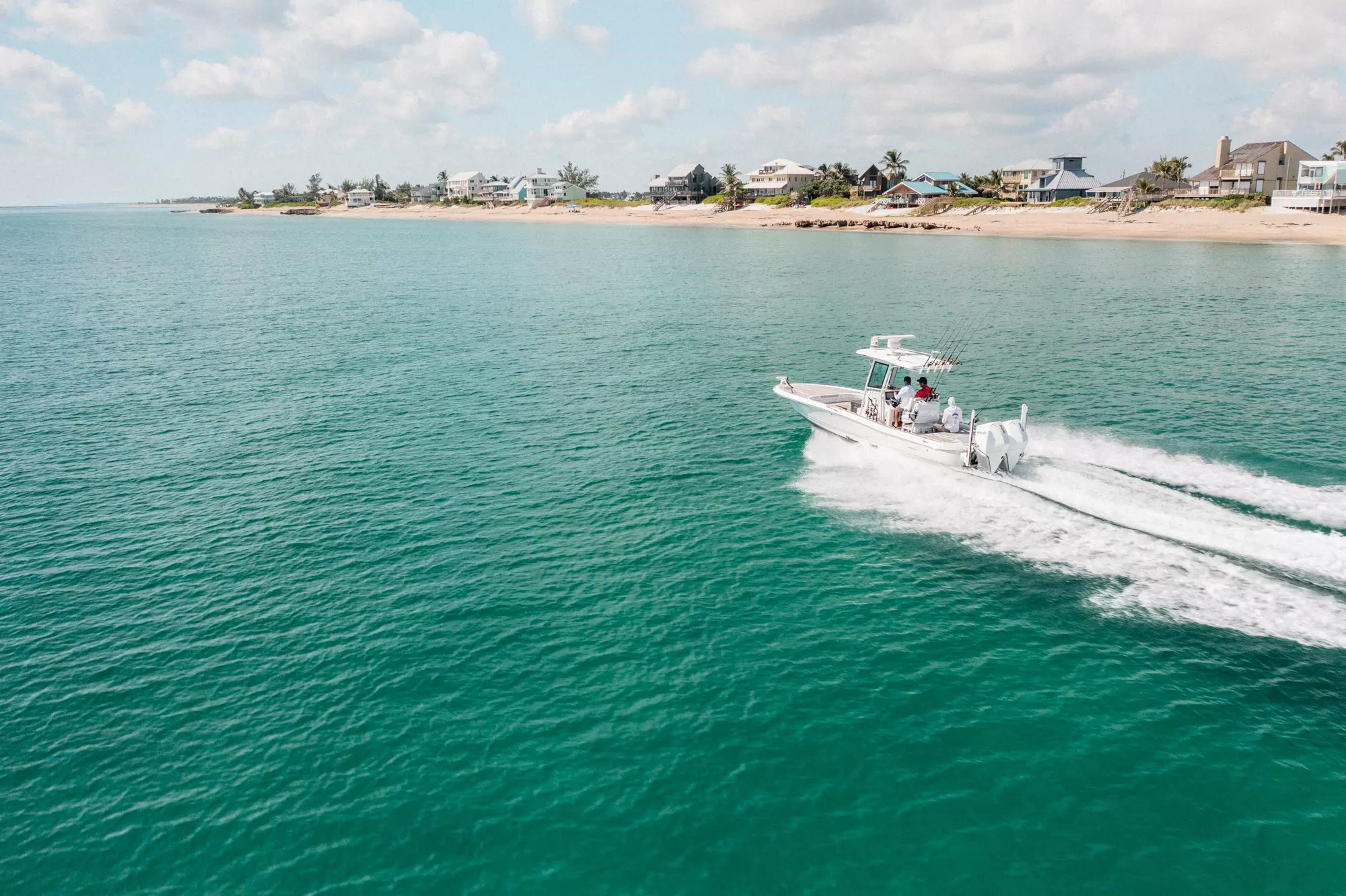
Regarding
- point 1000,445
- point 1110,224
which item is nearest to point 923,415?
point 1000,445

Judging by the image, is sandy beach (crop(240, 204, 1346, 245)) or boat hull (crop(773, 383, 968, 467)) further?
sandy beach (crop(240, 204, 1346, 245))

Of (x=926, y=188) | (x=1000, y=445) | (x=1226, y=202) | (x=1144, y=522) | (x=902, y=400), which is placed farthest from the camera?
(x=926, y=188)

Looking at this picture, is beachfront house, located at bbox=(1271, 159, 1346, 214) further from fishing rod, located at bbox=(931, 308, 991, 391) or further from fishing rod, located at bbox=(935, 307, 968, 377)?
fishing rod, located at bbox=(935, 307, 968, 377)

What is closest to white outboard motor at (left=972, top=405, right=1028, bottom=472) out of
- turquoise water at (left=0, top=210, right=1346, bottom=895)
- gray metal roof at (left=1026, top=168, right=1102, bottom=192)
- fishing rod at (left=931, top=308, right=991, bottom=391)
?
turquoise water at (left=0, top=210, right=1346, bottom=895)

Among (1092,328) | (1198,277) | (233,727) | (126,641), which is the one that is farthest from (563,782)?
(1198,277)

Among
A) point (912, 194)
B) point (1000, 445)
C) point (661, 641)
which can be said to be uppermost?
point (912, 194)

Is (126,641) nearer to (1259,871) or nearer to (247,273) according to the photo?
(1259,871)

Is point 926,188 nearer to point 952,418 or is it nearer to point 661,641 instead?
point 952,418
